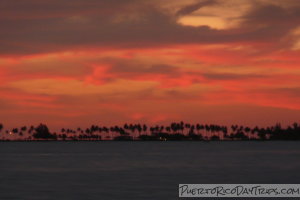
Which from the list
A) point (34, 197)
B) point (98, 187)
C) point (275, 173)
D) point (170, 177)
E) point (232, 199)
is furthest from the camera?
point (275, 173)

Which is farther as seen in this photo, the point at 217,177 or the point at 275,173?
the point at 275,173

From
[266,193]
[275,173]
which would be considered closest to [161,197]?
[266,193]

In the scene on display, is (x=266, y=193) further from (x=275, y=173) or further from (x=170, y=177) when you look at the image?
(x=275, y=173)

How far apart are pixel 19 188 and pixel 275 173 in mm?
47712

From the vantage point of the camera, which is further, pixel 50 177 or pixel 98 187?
pixel 50 177

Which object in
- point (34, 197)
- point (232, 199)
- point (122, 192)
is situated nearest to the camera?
point (232, 199)

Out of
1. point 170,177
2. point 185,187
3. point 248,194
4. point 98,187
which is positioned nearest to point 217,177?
point 170,177

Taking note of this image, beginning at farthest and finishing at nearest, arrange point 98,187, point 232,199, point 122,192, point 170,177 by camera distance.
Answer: point 170,177
point 98,187
point 122,192
point 232,199

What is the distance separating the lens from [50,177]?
345 feet

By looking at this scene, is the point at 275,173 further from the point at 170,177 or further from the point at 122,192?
the point at 122,192

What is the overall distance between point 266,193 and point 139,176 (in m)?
33.2

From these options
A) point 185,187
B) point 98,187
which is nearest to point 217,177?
point 185,187

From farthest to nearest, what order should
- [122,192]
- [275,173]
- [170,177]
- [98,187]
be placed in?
[275,173], [170,177], [98,187], [122,192]

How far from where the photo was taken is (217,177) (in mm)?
104500
